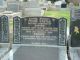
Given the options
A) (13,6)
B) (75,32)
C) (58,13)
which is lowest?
(75,32)

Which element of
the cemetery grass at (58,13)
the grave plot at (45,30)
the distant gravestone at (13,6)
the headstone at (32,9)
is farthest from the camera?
the distant gravestone at (13,6)

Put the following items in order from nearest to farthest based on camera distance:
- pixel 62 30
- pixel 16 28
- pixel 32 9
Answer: pixel 62 30 < pixel 16 28 < pixel 32 9

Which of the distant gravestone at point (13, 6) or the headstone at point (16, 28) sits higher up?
the distant gravestone at point (13, 6)

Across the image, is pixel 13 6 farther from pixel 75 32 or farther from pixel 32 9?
pixel 75 32

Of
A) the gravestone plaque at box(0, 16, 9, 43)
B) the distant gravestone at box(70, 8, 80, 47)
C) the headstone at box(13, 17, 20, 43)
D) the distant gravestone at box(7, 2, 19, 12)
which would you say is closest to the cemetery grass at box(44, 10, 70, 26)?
the distant gravestone at box(70, 8, 80, 47)

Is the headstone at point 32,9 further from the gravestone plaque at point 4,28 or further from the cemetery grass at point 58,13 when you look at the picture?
the gravestone plaque at point 4,28

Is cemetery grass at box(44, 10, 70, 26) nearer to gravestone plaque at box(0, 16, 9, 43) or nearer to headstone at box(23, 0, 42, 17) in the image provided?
headstone at box(23, 0, 42, 17)

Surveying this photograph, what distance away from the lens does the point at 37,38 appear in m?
4.19

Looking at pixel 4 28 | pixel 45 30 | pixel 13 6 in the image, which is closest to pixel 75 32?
pixel 45 30

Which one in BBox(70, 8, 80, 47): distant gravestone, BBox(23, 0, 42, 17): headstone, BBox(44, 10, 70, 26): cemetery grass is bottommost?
BBox(70, 8, 80, 47): distant gravestone

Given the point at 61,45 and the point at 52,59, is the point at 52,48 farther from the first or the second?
the point at 52,59

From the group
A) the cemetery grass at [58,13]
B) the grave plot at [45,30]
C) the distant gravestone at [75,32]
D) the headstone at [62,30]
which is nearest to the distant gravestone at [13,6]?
the cemetery grass at [58,13]

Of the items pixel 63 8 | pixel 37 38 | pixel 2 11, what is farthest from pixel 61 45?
pixel 2 11

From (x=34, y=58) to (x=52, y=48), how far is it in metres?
0.51
